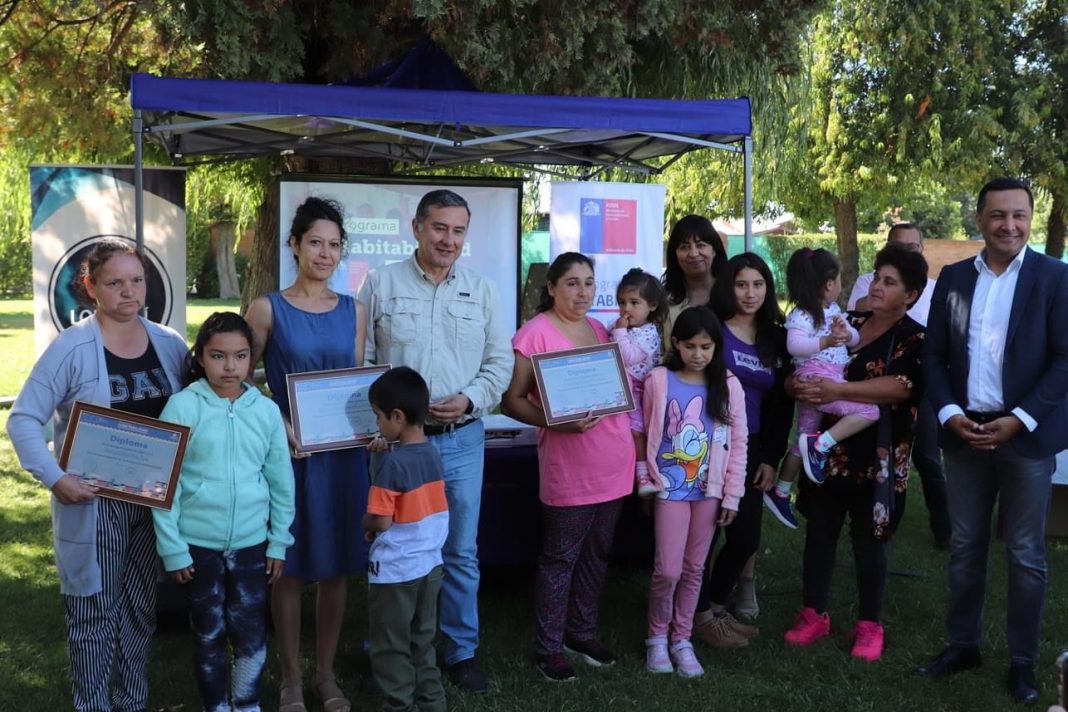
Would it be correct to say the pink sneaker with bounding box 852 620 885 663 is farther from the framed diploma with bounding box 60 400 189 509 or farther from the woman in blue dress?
the framed diploma with bounding box 60 400 189 509

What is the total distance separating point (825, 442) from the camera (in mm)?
4168

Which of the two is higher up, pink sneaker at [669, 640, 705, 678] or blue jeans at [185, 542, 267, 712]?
blue jeans at [185, 542, 267, 712]

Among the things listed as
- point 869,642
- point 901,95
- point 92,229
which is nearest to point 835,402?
point 869,642

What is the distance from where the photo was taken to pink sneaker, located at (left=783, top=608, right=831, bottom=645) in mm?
4465

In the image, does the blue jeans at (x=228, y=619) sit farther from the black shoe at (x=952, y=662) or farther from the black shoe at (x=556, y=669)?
the black shoe at (x=952, y=662)

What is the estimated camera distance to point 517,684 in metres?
4.00

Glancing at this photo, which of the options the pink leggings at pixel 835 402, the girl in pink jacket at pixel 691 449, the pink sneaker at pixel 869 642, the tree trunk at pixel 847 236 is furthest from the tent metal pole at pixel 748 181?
the tree trunk at pixel 847 236

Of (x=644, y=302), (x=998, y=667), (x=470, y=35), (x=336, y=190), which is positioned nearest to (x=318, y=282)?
(x=644, y=302)

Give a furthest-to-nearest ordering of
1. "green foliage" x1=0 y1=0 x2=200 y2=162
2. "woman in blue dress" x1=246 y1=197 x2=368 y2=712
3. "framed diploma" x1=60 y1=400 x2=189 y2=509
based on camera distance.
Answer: "green foliage" x1=0 y1=0 x2=200 y2=162, "woman in blue dress" x1=246 y1=197 x2=368 y2=712, "framed diploma" x1=60 y1=400 x2=189 y2=509

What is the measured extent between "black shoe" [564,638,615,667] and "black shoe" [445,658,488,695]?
18.0 inches

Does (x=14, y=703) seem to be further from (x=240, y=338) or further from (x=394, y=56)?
(x=394, y=56)

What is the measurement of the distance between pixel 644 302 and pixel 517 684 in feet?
5.47

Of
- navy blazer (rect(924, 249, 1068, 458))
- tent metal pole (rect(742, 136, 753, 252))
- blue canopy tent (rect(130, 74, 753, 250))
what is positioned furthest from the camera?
tent metal pole (rect(742, 136, 753, 252))

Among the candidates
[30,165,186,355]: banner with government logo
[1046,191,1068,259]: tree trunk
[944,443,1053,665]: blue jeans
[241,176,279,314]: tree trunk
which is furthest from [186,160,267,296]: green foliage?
[1046,191,1068,259]: tree trunk
